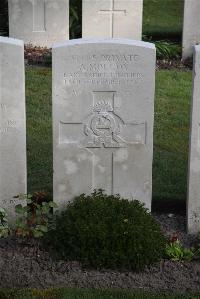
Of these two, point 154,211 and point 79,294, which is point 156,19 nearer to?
point 154,211

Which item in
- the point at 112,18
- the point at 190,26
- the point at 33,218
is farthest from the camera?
the point at 190,26

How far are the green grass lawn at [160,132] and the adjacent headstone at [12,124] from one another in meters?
0.79

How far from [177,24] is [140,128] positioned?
11.8 m

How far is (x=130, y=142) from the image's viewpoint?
644 centimetres

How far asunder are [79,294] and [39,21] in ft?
27.8

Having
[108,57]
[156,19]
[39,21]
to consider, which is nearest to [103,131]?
[108,57]

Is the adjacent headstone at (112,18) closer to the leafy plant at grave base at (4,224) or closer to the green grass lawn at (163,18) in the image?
the green grass lawn at (163,18)

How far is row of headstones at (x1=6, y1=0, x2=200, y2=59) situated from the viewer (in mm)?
12930

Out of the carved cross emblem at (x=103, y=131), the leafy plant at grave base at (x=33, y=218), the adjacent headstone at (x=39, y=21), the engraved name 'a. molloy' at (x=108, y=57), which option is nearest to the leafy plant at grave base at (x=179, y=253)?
the carved cross emblem at (x=103, y=131)

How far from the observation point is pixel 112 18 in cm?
1303

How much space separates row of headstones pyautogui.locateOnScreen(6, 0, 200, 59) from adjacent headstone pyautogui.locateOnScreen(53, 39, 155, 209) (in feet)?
22.4

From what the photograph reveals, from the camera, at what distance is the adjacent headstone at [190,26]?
12.9 metres

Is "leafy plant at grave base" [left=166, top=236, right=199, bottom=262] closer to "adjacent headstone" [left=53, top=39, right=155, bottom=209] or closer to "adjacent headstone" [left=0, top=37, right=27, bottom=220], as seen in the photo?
"adjacent headstone" [left=53, top=39, right=155, bottom=209]

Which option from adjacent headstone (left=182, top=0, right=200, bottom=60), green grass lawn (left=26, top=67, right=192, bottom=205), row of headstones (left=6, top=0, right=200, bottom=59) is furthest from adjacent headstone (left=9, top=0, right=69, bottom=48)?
adjacent headstone (left=182, top=0, right=200, bottom=60)
